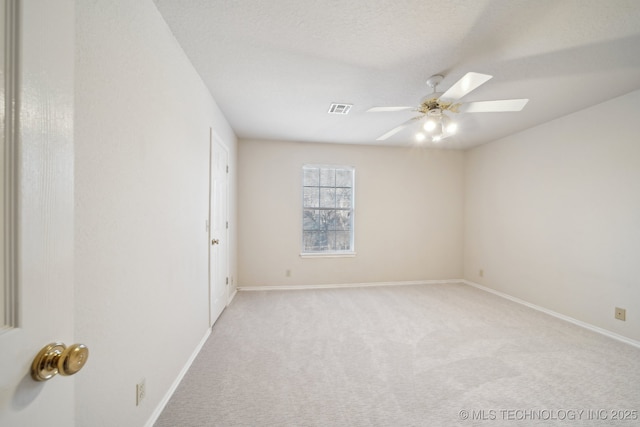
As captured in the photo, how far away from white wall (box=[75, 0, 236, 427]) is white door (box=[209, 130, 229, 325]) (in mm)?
611

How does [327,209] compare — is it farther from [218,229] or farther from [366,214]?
[218,229]

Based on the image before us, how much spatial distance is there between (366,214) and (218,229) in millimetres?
2583

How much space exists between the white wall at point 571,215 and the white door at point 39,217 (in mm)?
4242

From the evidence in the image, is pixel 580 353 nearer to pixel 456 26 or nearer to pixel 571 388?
pixel 571 388

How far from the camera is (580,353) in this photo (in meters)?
2.39

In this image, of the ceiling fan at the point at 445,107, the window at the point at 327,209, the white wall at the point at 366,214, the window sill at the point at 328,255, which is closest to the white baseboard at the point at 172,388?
the white wall at the point at 366,214

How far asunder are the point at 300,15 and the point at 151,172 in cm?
132

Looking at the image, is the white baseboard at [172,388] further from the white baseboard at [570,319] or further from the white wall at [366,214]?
the white baseboard at [570,319]

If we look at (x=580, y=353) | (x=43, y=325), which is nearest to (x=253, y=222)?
(x=43, y=325)

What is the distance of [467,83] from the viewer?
1.71 meters

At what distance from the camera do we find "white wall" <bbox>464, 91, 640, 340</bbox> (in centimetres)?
265

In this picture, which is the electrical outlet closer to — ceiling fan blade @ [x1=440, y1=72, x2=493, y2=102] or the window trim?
ceiling fan blade @ [x1=440, y1=72, x2=493, y2=102]

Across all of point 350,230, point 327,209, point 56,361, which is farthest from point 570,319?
point 56,361

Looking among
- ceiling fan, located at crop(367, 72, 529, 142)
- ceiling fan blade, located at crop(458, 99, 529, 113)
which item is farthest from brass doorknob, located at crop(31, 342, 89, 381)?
ceiling fan blade, located at crop(458, 99, 529, 113)
